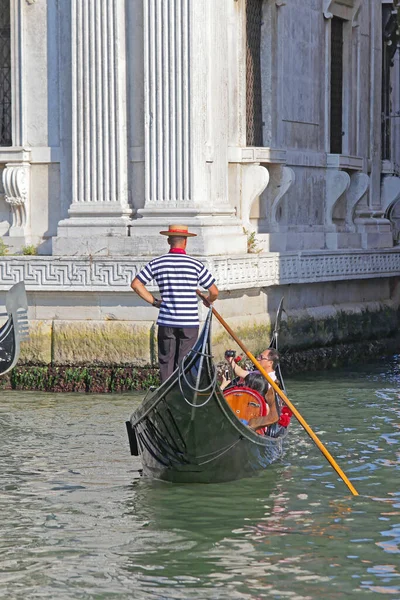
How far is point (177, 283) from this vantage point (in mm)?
8633

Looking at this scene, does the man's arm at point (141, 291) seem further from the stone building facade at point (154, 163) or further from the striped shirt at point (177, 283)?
the stone building facade at point (154, 163)

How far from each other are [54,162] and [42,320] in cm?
132

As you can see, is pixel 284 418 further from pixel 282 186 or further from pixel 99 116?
pixel 282 186

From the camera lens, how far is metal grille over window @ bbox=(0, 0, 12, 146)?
39.4 ft

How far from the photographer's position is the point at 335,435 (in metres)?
9.21

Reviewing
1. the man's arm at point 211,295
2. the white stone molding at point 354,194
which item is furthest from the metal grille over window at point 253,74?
the man's arm at point 211,295

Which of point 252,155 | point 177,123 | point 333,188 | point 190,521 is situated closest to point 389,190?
point 333,188

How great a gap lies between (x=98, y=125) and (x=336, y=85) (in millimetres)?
3553

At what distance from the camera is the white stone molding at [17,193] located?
11711 mm

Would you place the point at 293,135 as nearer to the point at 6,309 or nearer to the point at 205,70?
the point at 205,70

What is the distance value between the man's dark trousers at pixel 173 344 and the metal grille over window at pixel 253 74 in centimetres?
405

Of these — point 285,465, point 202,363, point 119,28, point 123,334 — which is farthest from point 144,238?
point 202,363

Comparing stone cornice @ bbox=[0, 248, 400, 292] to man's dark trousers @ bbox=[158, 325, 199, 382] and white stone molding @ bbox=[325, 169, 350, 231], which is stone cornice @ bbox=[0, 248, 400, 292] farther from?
man's dark trousers @ bbox=[158, 325, 199, 382]

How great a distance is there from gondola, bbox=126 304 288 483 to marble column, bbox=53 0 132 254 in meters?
3.76
